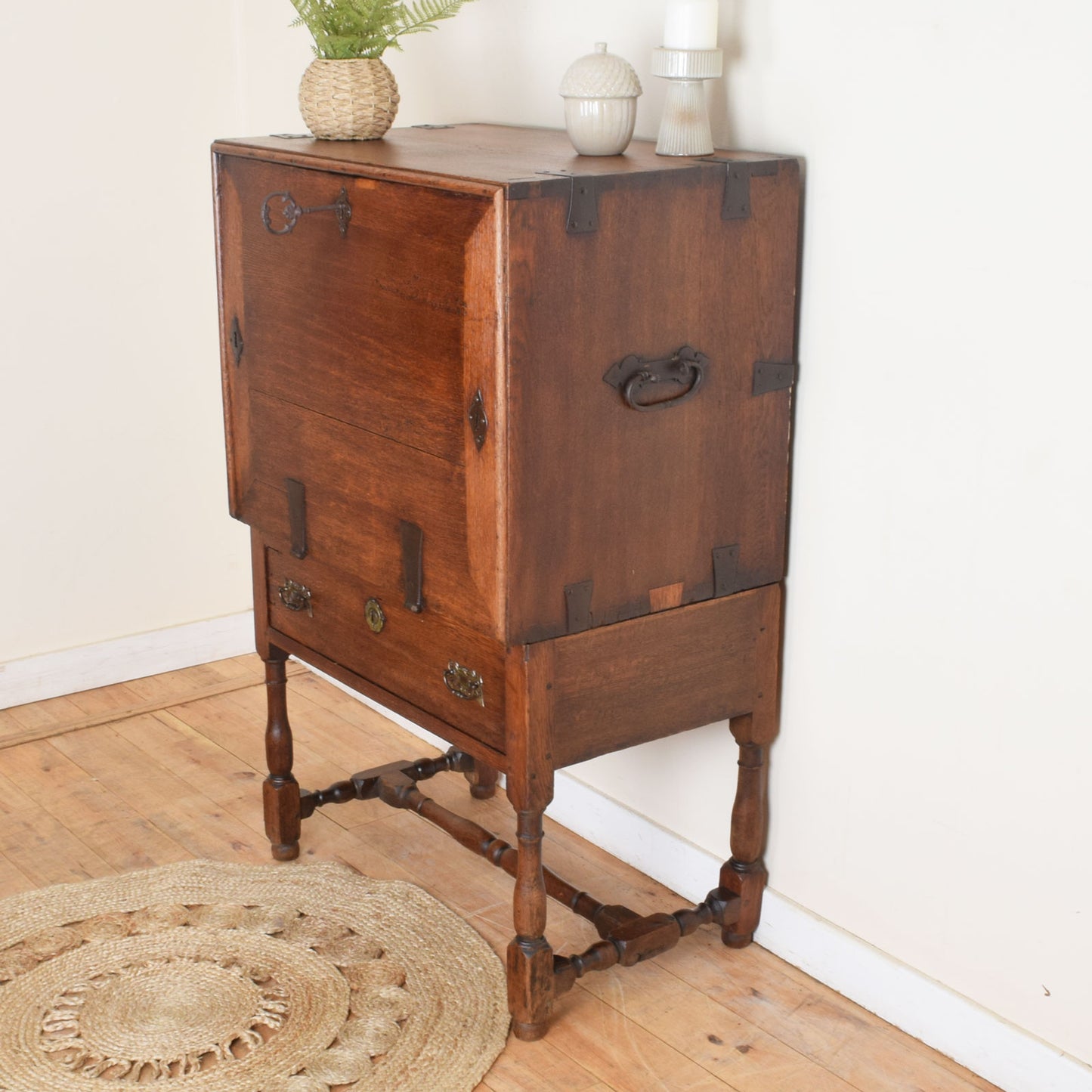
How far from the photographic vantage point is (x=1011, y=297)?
5.88 ft

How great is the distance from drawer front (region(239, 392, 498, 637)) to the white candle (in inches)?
26.5

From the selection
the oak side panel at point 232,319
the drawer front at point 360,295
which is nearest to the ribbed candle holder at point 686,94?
the drawer front at point 360,295

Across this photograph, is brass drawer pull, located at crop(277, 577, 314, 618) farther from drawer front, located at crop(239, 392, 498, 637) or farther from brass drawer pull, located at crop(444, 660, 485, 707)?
brass drawer pull, located at crop(444, 660, 485, 707)

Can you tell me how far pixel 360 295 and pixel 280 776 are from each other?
1.00 meters

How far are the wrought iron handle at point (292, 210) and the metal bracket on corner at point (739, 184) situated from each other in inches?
20.3

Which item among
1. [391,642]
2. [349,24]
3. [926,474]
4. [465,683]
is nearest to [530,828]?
[465,683]

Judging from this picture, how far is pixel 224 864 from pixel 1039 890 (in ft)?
4.73

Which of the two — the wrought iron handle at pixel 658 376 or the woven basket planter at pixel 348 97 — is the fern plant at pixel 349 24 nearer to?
the woven basket planter at pixel 348 97

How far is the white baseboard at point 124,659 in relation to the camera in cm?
329

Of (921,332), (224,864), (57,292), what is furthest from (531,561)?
(57,292)

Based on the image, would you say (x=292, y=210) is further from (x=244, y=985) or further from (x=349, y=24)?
(x=244, y=985)

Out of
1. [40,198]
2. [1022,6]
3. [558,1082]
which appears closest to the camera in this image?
[1022,6]

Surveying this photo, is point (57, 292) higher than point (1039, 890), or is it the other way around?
point (57, 292)

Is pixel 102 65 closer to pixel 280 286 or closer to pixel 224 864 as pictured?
pixel 280 286
